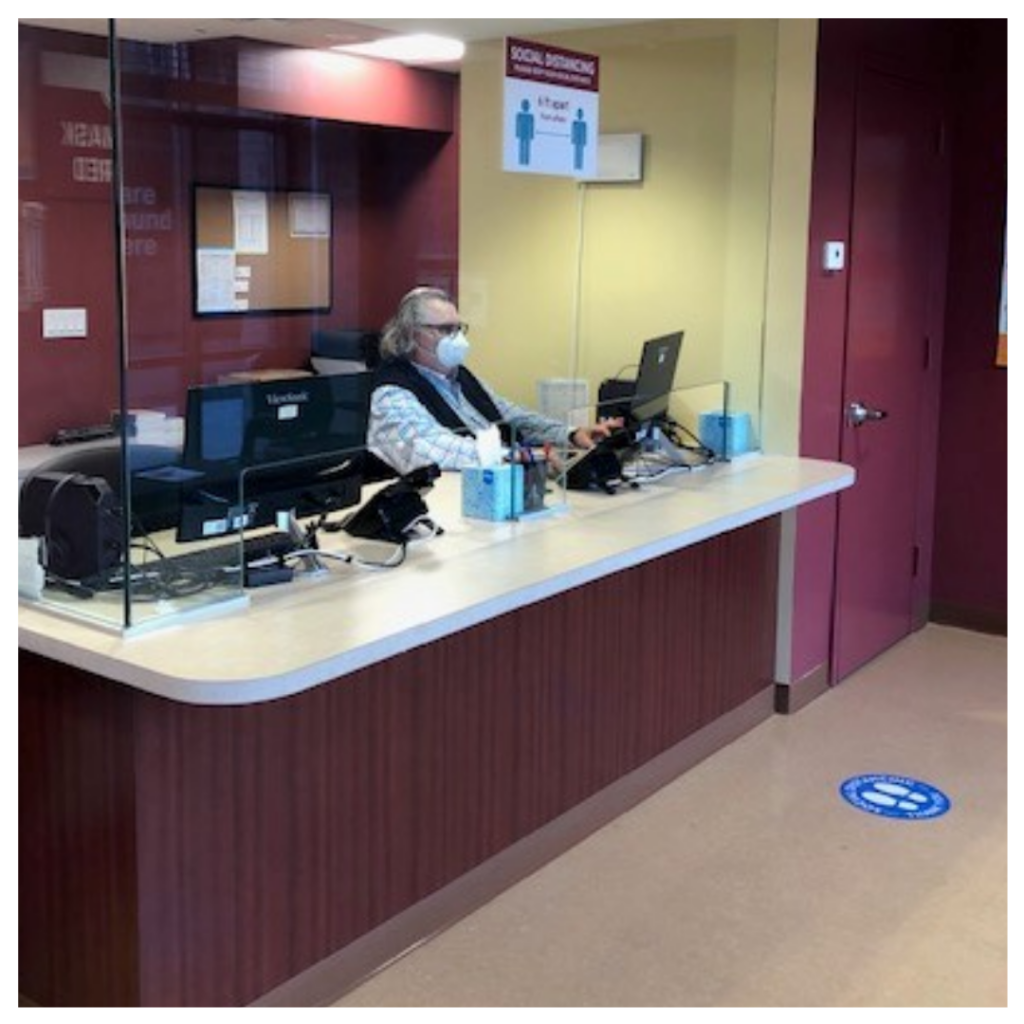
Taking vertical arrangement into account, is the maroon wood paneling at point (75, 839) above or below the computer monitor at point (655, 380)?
below

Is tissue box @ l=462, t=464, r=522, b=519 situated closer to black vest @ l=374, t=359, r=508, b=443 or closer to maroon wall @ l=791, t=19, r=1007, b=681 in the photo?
black vest @ l=374, t=359, r=508, b=443

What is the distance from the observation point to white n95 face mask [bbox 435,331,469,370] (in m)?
3.89

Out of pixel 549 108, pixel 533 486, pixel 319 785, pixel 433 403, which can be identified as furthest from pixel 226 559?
pixel 549 108

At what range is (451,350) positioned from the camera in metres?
3.90

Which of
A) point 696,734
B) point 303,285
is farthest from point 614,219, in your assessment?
point 696,734

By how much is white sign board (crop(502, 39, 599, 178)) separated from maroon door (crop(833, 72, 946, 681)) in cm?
111

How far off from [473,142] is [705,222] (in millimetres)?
822

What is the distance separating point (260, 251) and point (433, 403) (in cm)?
152

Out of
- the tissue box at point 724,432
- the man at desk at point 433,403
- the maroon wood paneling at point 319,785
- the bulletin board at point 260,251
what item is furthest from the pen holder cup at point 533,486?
the bulletin board at point 260,251

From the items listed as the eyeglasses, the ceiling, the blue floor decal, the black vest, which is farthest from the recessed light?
the blue floor decal

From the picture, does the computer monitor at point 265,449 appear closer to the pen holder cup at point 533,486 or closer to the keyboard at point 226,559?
the keyboard at point 226,559

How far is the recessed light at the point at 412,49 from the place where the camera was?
4.42 meters

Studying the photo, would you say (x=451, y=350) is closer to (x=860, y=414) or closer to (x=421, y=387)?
(x=421, y=387)

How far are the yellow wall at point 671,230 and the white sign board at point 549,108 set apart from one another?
0.18 metres
